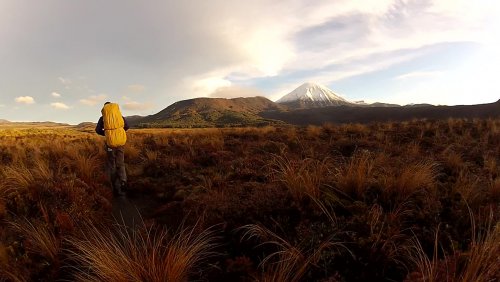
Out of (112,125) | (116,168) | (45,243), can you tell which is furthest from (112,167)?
(45,243)

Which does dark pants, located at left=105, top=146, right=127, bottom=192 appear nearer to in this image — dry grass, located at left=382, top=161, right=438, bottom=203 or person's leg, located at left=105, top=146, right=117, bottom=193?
person's leg, located at left=105, top=146, right=117, bottom=193

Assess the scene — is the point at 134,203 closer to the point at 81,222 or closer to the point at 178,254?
the point at 81,222

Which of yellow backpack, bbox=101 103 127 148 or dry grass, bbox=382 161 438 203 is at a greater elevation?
yellow backpack, bbox=101 103 127 148

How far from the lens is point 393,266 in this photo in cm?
341

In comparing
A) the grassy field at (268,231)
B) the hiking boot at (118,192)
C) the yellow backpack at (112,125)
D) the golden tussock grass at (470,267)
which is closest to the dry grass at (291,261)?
the grassy field at (268,231)

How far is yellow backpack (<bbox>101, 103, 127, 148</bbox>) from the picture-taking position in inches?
307

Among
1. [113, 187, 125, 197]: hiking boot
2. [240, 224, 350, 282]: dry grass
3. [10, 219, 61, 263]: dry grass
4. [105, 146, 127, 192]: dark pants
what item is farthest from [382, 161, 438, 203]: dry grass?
[105, 146, 127, 192]: dark pants

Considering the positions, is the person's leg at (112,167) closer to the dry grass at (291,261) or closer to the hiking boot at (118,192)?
the hiking boot at (118,192)

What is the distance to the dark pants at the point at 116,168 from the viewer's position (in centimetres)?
769

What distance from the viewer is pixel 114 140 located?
789 cm

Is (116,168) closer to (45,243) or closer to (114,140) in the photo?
(114,140)

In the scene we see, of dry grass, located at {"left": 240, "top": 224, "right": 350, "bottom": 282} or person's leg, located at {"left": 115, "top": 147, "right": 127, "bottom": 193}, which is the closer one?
dry grass, located at {"left": 240, "top": 224, "right": 350, "bottom": 282}

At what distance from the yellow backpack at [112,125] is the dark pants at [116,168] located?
0.17 metres

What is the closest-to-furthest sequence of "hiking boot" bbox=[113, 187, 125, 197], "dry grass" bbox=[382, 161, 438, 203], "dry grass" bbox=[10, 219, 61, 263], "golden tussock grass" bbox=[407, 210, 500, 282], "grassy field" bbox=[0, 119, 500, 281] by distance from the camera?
"golden tussock grass" bbox=[407, 210, 500, 282] < "grassy field" bbox=[0, 119, 500, 281] < "dry grass" bbox=[10, 219, 61, 263] < "dry grass" bbox=[382, 161, 438, 203] < "hiking boot" bbox=[113, 187, 125, 197]
